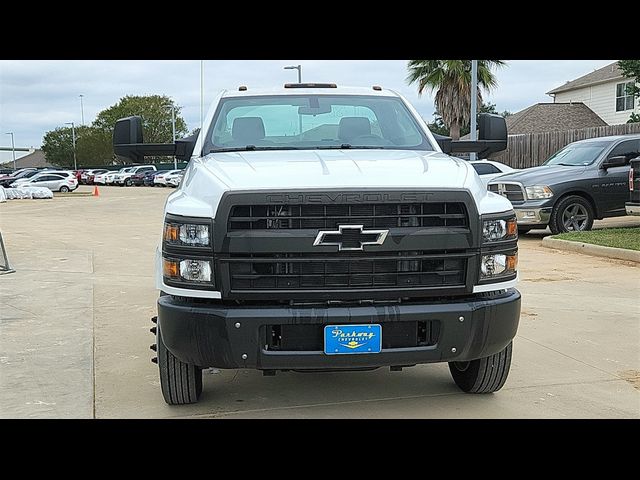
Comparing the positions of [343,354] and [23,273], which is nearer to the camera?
[343,354]

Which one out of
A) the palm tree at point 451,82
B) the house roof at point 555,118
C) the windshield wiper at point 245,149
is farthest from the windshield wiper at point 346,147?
the house roof at point 555,118

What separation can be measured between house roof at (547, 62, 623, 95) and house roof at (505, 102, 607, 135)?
1147mm

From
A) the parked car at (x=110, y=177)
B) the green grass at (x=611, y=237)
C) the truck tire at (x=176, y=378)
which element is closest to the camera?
the truck tire at (x=176, y=378)

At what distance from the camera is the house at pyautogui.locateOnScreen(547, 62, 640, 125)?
35.2 m

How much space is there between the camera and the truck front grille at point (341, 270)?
389cm

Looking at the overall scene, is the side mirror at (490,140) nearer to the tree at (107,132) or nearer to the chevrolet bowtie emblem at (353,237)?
the chevrolet bowtie emblem at (353,237)

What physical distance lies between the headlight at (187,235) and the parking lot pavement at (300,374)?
113 cm

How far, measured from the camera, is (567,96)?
137 ft

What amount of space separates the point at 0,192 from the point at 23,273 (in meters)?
6.14

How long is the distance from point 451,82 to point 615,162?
67.2ft

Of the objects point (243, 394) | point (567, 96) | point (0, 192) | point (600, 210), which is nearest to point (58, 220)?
point (0, 192)

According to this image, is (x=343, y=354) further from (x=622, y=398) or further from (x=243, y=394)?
(x=622, y=398)

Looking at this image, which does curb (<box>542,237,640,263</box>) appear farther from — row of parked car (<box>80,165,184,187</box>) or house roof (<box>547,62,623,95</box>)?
row of parked car (<box>80,165,184,187</box>)

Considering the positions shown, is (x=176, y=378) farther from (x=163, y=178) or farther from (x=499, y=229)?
(x=163, y=178)
